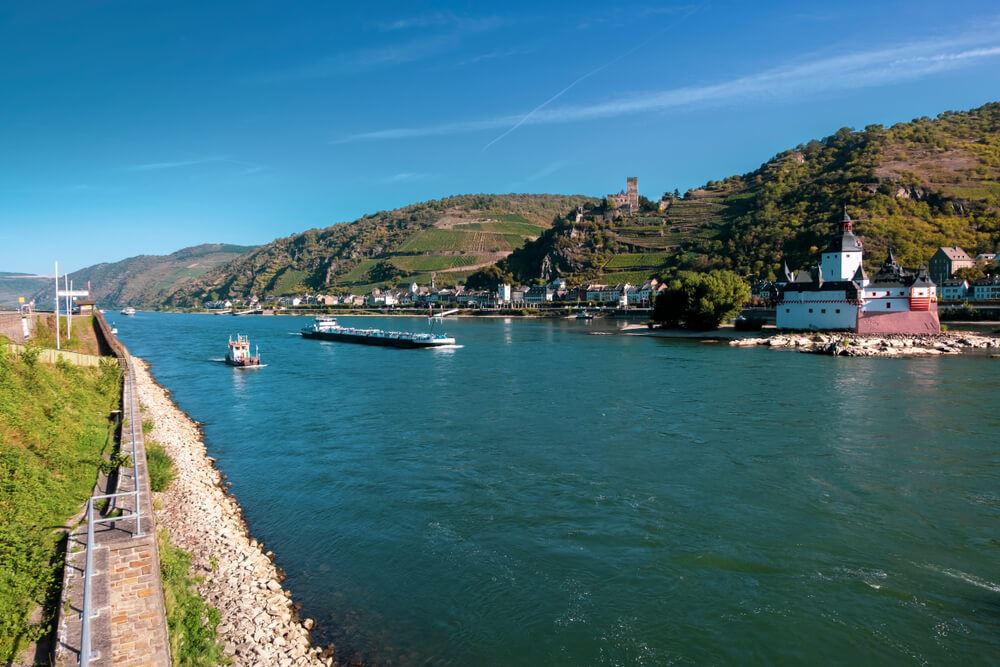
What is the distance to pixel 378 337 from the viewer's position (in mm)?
74062

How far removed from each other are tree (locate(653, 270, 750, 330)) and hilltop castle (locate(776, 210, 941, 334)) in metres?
6.81

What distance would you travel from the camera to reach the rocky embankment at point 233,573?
28.8ft

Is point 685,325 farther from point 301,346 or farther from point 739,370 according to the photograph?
point 301,346

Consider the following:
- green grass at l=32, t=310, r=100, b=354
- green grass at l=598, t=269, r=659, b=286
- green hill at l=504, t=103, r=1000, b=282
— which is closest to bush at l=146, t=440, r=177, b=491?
green grass at l=32, t=310, r=100, b=354

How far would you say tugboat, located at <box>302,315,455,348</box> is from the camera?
64.7m

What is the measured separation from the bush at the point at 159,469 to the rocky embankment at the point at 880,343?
51669 millimetres

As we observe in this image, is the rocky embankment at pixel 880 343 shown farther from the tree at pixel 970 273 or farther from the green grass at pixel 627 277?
the green grass at pixel 627 277

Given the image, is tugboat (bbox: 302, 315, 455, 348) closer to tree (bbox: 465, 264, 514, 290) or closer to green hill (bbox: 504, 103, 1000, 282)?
green hill (bbox: 504, 103, 1000, 282)

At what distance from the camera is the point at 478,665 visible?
9195 mm

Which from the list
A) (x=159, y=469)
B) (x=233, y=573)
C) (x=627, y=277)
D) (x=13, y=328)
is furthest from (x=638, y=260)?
(x=233, y=573)

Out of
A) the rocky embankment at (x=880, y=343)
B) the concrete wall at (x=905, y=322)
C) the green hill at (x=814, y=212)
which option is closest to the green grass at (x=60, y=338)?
the rocky embankment at (x=880, y=343)

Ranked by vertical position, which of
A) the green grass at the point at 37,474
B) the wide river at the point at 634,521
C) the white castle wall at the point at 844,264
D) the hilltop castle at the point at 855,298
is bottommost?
the wide river at the point at 634,521

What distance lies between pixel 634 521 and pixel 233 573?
9.01 m

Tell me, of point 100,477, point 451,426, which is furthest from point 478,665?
point 451,426
